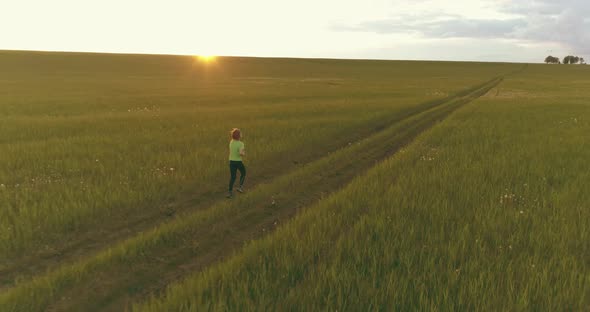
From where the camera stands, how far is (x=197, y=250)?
5250mm

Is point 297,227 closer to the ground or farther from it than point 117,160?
closer to the ground

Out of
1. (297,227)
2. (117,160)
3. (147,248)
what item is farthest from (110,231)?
(117,160)

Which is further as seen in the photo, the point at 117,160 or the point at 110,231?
the point at 117,160

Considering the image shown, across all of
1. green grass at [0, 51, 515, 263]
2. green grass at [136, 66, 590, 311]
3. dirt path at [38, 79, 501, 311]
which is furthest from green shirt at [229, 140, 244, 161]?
green grass at [136, 66, 590, 311]

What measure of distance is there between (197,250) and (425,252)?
3.59 meters

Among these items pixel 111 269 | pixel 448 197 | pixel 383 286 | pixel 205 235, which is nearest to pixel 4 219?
pixel 111 269

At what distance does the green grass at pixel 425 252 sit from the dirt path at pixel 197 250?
1.77 ft

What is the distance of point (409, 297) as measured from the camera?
3559mm

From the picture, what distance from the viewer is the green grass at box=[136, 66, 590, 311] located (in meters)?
3.55

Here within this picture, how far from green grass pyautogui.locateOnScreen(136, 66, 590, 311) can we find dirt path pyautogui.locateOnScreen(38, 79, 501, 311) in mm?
538

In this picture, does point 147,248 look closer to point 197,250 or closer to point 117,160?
point 197,250

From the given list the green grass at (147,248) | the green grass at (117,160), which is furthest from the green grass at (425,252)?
the green grass at (117,160)

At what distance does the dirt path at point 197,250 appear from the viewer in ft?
13.5

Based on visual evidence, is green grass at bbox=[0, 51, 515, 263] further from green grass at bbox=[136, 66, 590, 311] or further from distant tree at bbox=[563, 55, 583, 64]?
distant tree at bbox=[563, 55, 583, 64]
